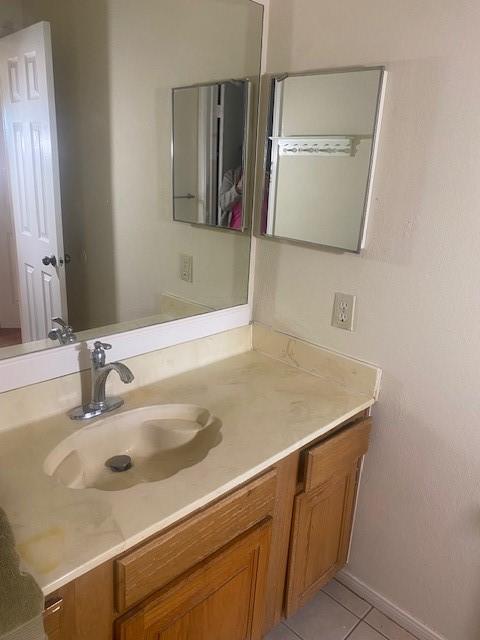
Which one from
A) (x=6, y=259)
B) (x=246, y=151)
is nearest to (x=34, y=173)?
(x=6, y=259)

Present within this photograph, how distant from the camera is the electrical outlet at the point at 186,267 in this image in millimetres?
1737

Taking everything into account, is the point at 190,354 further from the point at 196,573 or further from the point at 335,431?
the point at 196,573

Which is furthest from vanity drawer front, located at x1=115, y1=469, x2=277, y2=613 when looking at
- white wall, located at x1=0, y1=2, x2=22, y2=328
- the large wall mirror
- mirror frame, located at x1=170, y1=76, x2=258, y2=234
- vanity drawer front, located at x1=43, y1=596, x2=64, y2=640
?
mirror frame, located at x1=170, y1=76, x2=258, y2=234

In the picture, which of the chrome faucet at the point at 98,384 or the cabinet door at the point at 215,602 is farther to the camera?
the chrome faucet at the point at 98,384

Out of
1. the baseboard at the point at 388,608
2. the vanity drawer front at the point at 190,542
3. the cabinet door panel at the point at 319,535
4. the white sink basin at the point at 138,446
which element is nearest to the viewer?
the vanity drawer front at the point at 190,542

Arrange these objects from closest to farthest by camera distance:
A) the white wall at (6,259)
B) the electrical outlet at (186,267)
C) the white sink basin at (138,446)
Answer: the white sink basin at (138,446) → the white wall at (6,259) → the electrical outlet at (186,267)

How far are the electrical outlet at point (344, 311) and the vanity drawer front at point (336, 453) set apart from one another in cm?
30

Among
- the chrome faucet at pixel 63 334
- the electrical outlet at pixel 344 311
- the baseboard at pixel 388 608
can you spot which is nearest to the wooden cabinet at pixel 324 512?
the baseboard at pixel 388 608

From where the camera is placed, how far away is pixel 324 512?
1.49 m

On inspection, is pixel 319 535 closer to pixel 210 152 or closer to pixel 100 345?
pixel 100 345

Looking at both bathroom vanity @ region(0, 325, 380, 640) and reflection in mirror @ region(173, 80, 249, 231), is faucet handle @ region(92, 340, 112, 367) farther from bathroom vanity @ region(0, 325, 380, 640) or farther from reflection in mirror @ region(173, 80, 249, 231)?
reflection in mirror @ region(173, 80, 249, 231)

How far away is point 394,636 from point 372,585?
153mm

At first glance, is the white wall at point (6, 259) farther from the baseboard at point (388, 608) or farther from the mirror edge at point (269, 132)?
the baseboard at point (388, 608)

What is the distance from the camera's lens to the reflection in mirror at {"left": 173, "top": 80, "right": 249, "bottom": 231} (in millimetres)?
1622
